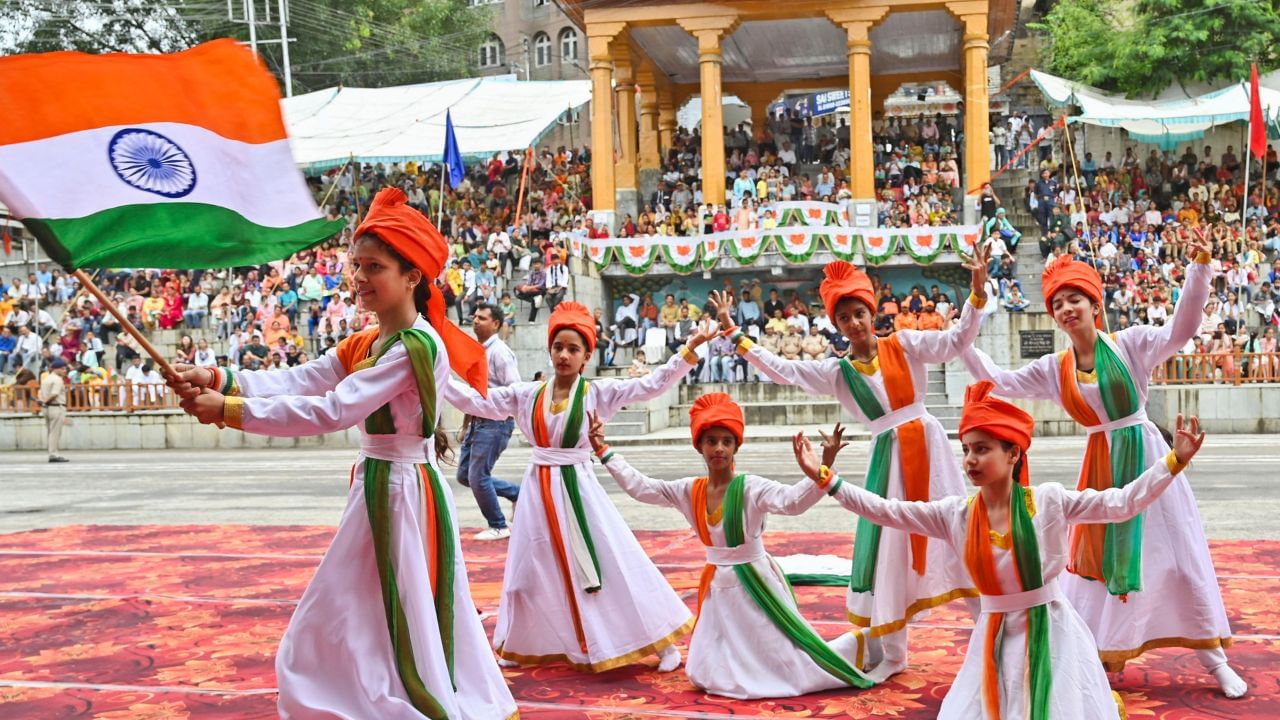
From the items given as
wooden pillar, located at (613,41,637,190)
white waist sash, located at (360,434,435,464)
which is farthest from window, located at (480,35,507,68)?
white waist sash, located at (360,434,435,464)

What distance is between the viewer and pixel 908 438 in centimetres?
622

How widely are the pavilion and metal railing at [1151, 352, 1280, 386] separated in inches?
408

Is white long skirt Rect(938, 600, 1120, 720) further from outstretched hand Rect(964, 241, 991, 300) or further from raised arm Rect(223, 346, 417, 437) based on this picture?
raised arm Rect(223, 346, 417, 437)

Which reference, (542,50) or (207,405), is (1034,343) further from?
(542,50)

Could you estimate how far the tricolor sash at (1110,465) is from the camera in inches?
226

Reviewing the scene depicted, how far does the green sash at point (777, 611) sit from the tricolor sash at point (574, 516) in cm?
86

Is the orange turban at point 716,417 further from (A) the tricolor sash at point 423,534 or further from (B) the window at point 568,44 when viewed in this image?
(B) the window at point 568,44

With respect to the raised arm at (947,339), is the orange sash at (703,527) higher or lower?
lower

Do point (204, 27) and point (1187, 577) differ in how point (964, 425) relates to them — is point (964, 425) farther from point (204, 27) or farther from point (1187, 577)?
point (204, 27)

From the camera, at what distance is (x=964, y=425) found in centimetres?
472

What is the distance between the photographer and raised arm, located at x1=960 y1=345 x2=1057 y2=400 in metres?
6.18

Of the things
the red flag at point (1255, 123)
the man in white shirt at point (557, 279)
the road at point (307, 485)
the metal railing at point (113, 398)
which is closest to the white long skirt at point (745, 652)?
the road at point (307, 485)

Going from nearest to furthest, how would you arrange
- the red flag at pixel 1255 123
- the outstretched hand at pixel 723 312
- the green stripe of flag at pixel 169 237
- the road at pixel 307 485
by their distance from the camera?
1. the green stripe of flag at pixel 169 237
2. the outstretched hand at pixel 723 312
3. the road at pixel 307 485
4. the red flag at pixel 1255 123

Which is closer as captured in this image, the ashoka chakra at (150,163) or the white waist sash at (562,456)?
the ashoka chakra at (150,163)
